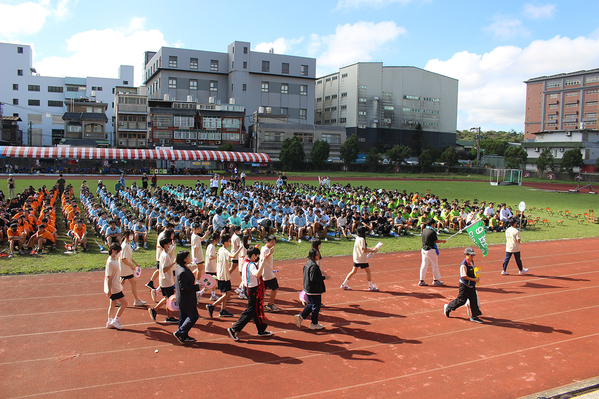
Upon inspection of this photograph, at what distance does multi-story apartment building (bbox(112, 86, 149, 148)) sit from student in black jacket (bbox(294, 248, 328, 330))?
71333mm

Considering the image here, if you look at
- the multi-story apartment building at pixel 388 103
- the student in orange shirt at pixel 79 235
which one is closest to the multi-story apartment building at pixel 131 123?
the multi-story apartment building at pixel 388 103

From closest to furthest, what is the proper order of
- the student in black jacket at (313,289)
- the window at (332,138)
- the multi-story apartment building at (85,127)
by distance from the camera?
1. the student in black jacket at (313,289)
2. the multi-story apartment building at (85,127)
3. the window at (332,138)

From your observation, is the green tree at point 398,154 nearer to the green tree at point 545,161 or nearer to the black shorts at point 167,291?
the green tree at point 545,161

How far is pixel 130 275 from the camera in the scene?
856 centimetres

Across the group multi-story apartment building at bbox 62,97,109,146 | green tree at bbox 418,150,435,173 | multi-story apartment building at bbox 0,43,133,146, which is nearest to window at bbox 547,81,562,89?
green tree at bbox 418,150,435,173

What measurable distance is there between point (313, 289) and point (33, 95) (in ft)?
305

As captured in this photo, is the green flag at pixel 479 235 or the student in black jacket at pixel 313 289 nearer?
the student in black jacket at pixel 313 289

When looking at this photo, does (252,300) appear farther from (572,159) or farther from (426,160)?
(426,160)

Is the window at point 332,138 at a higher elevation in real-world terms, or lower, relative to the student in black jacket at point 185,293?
higher

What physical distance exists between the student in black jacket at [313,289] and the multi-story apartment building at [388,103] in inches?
3372

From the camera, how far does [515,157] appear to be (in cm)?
7019

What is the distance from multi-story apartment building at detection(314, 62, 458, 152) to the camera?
90.8 m

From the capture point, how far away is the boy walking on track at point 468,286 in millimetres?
8266

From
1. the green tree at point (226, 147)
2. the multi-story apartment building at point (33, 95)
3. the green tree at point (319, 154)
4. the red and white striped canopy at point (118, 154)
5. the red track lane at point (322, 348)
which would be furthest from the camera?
the multi-story apartment building at point (33, 95)
